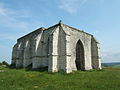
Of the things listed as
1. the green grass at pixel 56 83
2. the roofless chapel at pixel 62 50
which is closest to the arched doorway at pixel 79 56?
the roofless chapel at pixel 62 50

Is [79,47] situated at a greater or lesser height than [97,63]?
greater

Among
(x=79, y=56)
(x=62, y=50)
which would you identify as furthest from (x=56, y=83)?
(x=79, y=56)

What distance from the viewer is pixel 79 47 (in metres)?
25.0

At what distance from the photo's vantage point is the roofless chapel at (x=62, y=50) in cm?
1936

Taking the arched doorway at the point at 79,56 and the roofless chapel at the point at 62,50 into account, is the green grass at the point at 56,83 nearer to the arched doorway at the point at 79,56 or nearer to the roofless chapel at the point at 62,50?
the roofless chapel at the point at 62,50

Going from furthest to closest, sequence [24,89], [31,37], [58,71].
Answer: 1. [31,37]
2. [58,71]
3. [24,89]

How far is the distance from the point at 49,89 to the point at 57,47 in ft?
36.4

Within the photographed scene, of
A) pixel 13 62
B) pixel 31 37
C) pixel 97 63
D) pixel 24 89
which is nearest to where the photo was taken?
pixel 24 89

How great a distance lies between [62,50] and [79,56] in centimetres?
623

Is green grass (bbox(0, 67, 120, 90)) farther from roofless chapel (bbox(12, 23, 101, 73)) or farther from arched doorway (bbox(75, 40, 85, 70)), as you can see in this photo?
arched doorway (bbox(75, 40, 85, 70))

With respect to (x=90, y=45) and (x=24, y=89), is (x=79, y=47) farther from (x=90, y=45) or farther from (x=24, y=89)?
(x=24, y=89)

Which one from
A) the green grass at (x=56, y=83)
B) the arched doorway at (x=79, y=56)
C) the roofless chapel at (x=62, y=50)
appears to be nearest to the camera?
the green grass at (x=56, y=83)

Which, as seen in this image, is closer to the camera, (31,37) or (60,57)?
(60,57)

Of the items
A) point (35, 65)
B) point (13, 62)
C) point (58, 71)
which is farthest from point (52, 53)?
point (13, 62)
